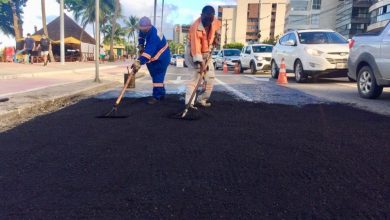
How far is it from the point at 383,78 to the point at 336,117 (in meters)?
2.55

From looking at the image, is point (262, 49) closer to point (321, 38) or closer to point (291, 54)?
point (291, 54)

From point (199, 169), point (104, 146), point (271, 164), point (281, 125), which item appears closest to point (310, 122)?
point (281, 125)

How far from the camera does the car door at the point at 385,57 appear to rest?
273 inches

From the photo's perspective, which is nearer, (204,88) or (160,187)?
(160,187)

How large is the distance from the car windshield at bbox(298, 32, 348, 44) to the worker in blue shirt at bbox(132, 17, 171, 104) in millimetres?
6496

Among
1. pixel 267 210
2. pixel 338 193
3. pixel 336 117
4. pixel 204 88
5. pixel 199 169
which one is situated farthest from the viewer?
pixel 204 88

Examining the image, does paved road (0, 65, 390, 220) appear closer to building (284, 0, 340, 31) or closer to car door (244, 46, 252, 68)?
car door (244, 46, 252, 68)

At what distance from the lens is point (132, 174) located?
111 inches

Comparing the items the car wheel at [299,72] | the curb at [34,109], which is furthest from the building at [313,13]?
the curb at [34,109]

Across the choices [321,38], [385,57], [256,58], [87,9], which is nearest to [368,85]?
[385,57]

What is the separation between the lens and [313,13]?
262ft

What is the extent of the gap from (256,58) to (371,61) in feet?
35.0

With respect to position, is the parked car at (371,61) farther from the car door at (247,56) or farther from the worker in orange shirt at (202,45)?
the car door at (247,56)

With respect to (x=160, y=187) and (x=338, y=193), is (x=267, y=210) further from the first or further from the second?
(x=160, y=187)
